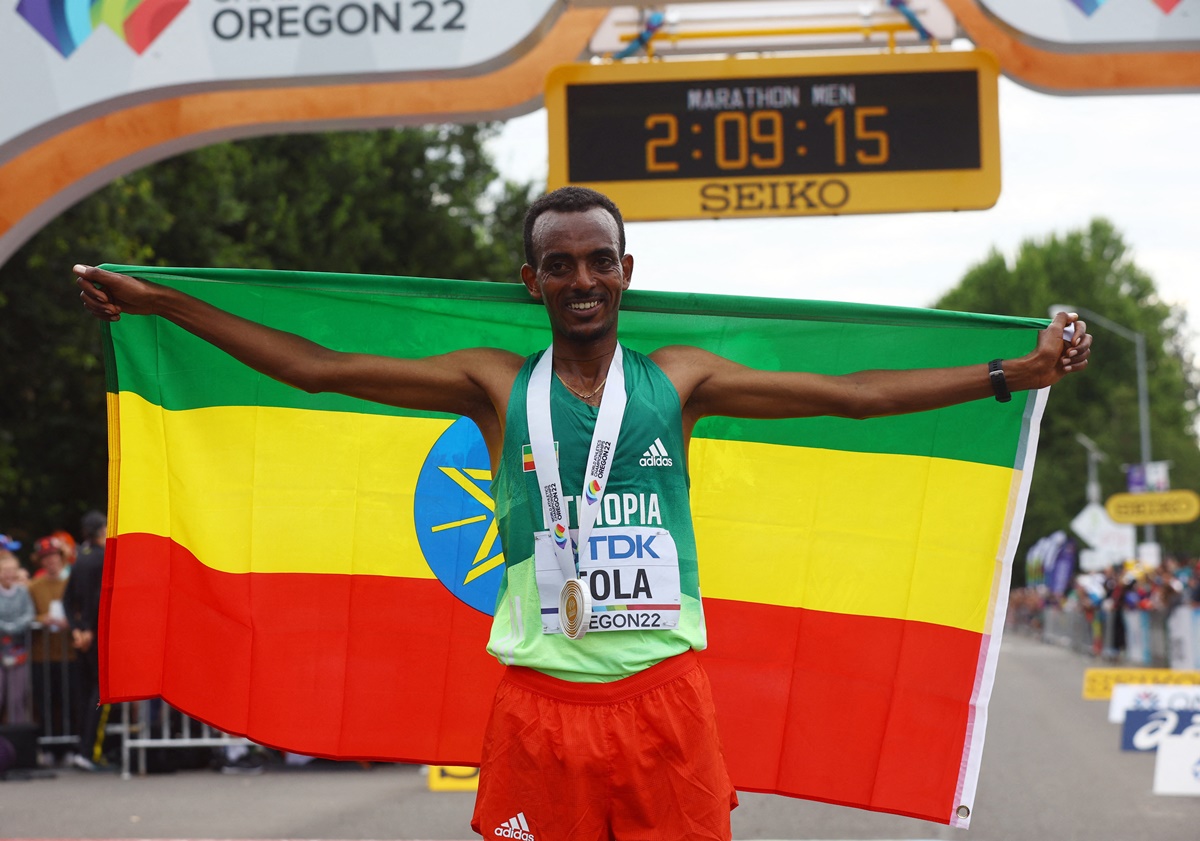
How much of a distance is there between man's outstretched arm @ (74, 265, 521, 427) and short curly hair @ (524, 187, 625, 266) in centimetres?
34

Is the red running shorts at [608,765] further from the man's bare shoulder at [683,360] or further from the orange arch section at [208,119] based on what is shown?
the orange arch section at [208,119]

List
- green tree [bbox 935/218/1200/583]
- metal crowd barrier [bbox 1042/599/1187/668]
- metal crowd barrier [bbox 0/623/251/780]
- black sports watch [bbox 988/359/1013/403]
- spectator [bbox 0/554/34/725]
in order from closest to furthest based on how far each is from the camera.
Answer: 1. black sports watch [bbox 988/359/1013/403]
2. metal crowd barrier [bbox 0/623/251/780]
3. spectator [bbox 0/554/34/725]
4. metal crowd barrier [bbox 1042/599/1187/668]
5. green tree [bbox 935/218/1200/583]

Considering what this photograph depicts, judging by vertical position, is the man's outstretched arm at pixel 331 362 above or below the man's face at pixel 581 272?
below

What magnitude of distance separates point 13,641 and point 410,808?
181 inches

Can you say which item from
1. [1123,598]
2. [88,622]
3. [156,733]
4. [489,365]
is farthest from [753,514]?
[1123,598]

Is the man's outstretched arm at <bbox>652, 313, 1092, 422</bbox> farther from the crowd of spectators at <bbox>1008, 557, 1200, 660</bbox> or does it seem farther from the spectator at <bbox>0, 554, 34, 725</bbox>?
the crowd of spectators at <bbox>1008, 557, 1200, 660</bbox>

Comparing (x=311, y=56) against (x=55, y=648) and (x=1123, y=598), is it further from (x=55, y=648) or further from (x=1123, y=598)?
(x=1123, y=598)

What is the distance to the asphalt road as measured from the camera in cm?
892

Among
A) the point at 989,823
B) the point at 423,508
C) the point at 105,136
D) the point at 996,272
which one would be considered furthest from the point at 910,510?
the point at 996,272

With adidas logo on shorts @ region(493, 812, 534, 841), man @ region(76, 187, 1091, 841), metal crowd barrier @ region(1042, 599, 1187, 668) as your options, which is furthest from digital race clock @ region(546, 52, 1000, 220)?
metal crowd barrier @ region(1042, 599, 1187, 668)

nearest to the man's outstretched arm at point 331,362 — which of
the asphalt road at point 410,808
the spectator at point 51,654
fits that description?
the asphalt road at point 410,808

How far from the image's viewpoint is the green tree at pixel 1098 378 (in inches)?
2452

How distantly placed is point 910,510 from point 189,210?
1964cm

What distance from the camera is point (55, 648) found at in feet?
43.7
